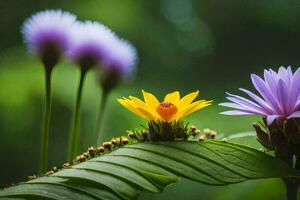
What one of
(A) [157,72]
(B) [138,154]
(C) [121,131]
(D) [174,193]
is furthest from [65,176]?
(A) [157,72]

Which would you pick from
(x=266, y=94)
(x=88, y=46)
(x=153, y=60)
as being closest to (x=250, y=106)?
(x=266, y=94)

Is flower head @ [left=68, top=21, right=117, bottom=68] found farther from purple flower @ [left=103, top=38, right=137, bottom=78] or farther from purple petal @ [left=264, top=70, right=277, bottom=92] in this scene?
purple petal @ [left=264, top=70, right=277, bottom=92]

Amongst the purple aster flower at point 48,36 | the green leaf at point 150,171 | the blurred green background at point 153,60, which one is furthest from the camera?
the blurred green background at point 153,60

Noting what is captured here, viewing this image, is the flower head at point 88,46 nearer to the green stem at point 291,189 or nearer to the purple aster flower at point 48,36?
the purple aster flower at point 48,36

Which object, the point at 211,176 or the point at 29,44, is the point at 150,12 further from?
the point at 211,176

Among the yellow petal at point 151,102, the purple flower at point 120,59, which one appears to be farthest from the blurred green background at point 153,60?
the yellow petal at point 151,102
